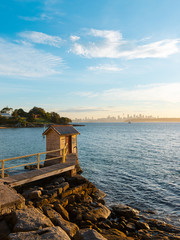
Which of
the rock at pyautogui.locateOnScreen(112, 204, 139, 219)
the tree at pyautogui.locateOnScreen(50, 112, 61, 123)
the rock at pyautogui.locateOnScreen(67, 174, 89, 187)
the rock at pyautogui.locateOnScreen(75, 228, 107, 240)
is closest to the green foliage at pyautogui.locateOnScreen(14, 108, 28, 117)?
the tree at pyautogui.locateOnScreen(50, 112, 61, 123)

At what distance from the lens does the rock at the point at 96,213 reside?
9.81m

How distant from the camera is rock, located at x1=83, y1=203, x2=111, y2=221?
9.81 m

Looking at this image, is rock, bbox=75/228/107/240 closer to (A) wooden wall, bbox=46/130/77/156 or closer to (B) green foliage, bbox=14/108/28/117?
(A) wooden wall, bbox=46/130/77/156

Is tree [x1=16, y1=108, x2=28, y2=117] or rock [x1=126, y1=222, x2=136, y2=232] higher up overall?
tree [x1=16, y1=108, x2=28, y2=117]

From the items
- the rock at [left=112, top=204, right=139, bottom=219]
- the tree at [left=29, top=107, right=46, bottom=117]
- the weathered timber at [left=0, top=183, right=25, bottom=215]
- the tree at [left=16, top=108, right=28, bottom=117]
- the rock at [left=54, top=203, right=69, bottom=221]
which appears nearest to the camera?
the weathered timber at [left=0, top=183, right=25, bottom=215]

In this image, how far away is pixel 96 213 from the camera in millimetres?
10531

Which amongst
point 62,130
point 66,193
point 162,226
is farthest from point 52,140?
point 162,226

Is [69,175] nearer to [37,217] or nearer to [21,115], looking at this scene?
[37,217]

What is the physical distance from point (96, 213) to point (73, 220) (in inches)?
65.5

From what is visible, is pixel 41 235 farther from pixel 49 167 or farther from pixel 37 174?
pixel 49 167

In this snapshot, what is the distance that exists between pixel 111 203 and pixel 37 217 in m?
9.05

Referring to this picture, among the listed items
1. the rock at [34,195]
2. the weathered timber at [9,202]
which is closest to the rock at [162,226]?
the rock at [34,195]

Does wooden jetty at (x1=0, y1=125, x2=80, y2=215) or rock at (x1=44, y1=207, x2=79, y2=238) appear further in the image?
wooden jetty at (x1=0, y1=125, x2=80, y2=215)

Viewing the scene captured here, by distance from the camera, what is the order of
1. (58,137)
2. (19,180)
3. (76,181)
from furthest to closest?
(58,137) < (76,181) < (19,180)
